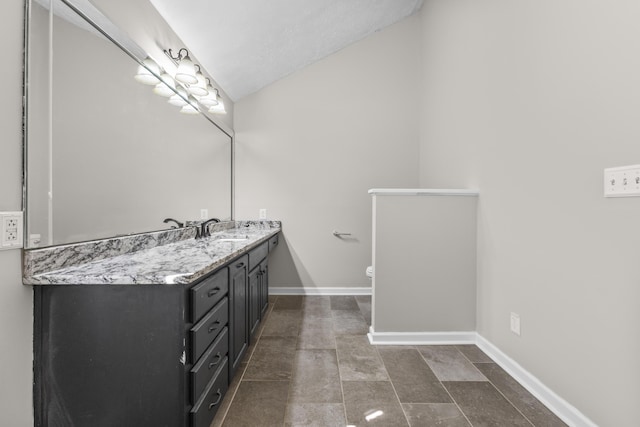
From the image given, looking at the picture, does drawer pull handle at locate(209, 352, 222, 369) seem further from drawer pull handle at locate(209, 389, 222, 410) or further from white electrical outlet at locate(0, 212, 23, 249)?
white electrical outlet at locate(0, 212, 23, 249)

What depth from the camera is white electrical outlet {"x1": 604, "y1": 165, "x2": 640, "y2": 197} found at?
113 centimetres

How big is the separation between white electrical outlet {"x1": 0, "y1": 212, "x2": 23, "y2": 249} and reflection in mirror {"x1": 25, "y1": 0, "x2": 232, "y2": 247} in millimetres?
45

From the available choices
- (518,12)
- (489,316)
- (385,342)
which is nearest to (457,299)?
(489,316)

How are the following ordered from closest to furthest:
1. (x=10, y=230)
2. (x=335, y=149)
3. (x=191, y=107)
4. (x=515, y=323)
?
1. (x=10, y=230)
2. (x=515, y=323)
3. (x=191, y=107)
4. (x=335, y=149)

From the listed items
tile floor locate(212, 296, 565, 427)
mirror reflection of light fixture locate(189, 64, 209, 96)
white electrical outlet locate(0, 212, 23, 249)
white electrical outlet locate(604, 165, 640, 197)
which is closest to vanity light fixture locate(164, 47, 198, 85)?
mirror reflection of light fixture locate(189, 64, 209, 96)

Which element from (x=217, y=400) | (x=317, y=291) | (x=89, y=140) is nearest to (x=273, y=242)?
(x=317, y=291)

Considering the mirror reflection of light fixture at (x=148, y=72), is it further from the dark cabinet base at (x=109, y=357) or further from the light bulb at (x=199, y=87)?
the dark cabinet base at (x=109, y=357)

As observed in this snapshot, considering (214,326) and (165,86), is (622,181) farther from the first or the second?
(165,86)

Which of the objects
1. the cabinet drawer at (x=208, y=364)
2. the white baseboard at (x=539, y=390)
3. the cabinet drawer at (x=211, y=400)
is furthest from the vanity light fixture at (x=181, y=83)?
the white baseboard at (x=539, y=390)

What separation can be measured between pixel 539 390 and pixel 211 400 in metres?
1.71

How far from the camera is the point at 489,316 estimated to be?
2119 millimetres

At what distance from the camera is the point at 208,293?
131 centimetres

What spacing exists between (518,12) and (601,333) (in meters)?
1.81

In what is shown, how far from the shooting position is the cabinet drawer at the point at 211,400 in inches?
46.5
